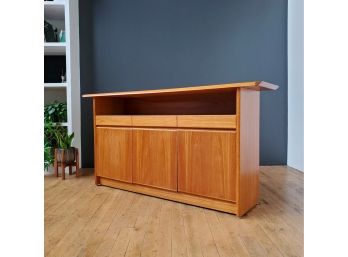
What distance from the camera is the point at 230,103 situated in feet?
7.78

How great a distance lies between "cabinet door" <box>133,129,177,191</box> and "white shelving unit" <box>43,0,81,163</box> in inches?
52.5

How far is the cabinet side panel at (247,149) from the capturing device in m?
1.85

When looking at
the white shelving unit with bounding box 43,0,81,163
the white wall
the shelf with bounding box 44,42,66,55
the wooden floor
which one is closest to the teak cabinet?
the wooden floor

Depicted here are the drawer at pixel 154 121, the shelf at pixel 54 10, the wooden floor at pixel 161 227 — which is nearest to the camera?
the wooden floor at pixel 161 227

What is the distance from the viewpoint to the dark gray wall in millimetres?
3617

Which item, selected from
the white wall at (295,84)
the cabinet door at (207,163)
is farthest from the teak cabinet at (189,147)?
the white wall at (295,84)

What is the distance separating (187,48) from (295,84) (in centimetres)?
139

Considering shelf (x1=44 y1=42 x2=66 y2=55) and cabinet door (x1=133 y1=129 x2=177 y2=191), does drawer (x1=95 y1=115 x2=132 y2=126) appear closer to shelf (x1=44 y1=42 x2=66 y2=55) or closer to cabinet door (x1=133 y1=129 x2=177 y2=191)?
cabinet door (x1=133 y1=129 x2=177 y2=191)

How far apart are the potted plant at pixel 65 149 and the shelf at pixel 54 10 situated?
1432 millimetres

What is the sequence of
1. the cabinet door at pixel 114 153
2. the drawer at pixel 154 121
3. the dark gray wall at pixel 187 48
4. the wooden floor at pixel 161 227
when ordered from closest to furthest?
the wooden floor at pixel 161 227
the drawer at pixel 154 121
the cabinet door at pixel 114 153
the dark gray wall at pixel 187 48

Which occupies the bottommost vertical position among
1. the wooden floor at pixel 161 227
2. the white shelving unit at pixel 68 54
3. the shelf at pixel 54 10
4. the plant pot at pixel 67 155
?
the wooden floor at pixel 161 227

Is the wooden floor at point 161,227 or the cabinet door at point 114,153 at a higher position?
the cabinet door at point 114,153

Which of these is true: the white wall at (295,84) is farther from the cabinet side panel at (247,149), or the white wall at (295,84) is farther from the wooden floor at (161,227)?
the cabinet side panel at (247,149)
